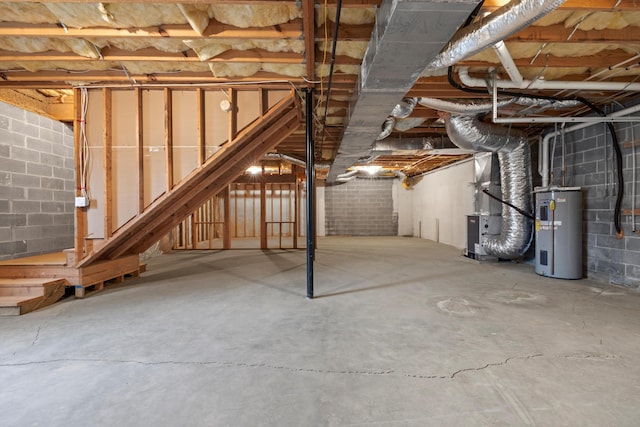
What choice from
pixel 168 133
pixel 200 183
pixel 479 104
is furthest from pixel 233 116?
pixel 479 104

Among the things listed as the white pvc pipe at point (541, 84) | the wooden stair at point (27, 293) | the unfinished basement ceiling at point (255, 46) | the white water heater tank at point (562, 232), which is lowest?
the wooden stair at point (27, 293)

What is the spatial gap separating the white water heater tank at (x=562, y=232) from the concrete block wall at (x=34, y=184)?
658 centimetres

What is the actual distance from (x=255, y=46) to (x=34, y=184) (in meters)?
3.36

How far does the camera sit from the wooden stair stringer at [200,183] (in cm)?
326

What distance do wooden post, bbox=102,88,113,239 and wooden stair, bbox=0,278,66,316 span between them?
67cm

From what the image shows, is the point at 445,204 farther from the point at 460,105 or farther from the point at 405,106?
the point at 405,106

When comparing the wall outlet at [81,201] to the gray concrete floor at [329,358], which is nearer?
the gray concrete floor at [329,358]

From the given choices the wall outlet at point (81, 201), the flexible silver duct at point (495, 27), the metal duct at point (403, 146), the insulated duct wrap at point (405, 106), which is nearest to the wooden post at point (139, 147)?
the wall outlet at point (81, 201)

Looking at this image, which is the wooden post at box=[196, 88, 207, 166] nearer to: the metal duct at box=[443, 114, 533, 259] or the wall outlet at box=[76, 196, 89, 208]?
the wall outlet at box=[76, 196, 89, 208]

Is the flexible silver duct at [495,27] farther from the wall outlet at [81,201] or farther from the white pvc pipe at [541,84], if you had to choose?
the wall outlet at [81,201]

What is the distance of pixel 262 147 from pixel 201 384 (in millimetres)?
3281

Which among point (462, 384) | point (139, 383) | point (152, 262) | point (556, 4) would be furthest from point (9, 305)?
point (556, 4)

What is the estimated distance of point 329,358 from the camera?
1.89 metres

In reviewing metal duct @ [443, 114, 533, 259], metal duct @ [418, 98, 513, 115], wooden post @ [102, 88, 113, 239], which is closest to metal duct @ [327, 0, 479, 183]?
metal duct @ [418, 98, 513, 115]
